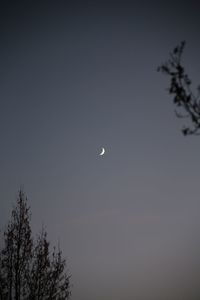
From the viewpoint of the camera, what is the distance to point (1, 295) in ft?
61.0

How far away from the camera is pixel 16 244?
62.9ft

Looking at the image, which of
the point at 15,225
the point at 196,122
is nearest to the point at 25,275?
the point at 15,225

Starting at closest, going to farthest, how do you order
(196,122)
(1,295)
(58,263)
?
(196,122) → (1,295) → (58,263)

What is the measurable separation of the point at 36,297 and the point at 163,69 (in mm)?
16178

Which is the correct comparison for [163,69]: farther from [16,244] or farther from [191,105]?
[16,244]

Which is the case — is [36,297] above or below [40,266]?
below

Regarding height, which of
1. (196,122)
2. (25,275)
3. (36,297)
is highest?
(196,122)

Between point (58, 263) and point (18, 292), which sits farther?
point (58, 263)

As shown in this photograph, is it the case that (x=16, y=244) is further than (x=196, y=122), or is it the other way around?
(x=16, y=244)

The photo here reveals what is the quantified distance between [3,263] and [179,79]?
1618 cm

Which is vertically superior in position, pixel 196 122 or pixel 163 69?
pixel 163 69

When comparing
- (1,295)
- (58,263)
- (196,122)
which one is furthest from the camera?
(58,263)

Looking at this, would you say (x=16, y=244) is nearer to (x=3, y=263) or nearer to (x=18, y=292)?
(x=3, y=263)

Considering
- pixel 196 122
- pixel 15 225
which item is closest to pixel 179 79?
pixel 196 122
